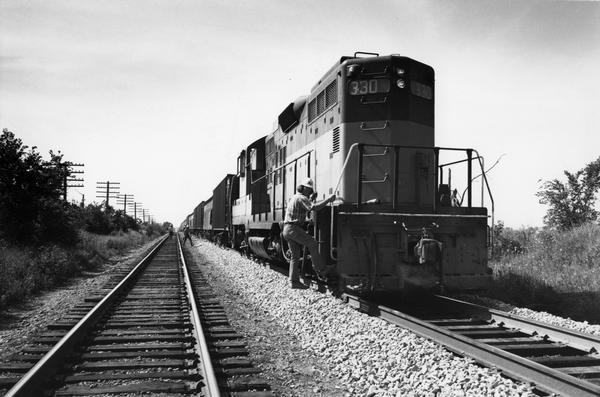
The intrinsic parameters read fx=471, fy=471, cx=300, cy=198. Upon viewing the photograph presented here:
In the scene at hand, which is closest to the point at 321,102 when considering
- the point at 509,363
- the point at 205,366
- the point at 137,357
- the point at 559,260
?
the point at 137,357

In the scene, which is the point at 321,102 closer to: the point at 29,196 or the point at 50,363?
the point at 50,363

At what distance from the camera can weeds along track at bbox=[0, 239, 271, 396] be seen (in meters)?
3.62

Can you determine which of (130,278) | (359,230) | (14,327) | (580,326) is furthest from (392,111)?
(130,278)

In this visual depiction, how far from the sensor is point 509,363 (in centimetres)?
366

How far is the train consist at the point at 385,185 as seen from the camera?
6.34 meters

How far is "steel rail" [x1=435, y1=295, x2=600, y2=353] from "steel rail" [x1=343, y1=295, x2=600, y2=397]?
1.13m

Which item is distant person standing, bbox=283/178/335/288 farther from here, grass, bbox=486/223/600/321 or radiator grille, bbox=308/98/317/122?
grass, bbox=486/223/600/321

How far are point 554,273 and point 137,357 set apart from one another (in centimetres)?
854

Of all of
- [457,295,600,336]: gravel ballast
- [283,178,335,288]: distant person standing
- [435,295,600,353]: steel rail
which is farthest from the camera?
[283,178,335,288]: distant person standing

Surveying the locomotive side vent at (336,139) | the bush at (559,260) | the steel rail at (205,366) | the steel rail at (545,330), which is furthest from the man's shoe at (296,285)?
the bush at (559,260)

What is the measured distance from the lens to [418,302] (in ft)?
23.3

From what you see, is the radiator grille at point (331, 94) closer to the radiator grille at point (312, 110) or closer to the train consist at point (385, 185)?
the train consist at point (385, 185)

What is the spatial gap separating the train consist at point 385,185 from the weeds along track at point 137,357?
2107 mm

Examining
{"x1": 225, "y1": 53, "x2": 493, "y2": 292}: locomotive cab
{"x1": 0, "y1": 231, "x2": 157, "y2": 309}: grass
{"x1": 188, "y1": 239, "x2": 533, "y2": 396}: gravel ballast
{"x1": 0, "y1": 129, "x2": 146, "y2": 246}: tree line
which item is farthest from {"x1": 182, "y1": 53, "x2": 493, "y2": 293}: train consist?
{"x1": 0, "y1": 129, "x2": 146, "y2": 246}: tree line
